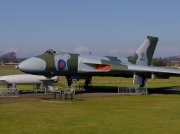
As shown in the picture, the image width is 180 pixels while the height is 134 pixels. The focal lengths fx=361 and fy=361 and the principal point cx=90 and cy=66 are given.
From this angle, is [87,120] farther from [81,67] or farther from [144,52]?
[144,52]

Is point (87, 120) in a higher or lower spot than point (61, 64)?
lower

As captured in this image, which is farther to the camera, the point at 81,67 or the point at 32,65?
the point at 81,67

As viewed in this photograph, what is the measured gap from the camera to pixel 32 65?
3195 centimetres

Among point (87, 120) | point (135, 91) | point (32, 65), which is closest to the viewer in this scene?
point (87, 120)

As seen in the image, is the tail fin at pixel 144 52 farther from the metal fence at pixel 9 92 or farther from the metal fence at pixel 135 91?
the metal fence at pixel 9 92

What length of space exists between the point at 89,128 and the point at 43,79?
78.2ft

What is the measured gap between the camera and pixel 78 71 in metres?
34.7

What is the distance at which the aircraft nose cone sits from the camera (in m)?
31.8

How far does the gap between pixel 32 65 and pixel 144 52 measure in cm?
1555

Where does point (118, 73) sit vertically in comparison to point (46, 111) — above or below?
above

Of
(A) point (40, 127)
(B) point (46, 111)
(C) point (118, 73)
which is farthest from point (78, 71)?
(A) point (40, 127)

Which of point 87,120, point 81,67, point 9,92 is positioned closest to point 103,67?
point 81,67

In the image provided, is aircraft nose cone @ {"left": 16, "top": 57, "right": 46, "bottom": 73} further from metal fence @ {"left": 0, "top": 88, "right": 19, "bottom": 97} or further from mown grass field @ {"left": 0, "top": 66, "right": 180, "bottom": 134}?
mown grass field @ {"left": 0, "top": 66, "right": 180, "bottom": 134}

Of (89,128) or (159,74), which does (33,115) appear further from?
(159,74)
